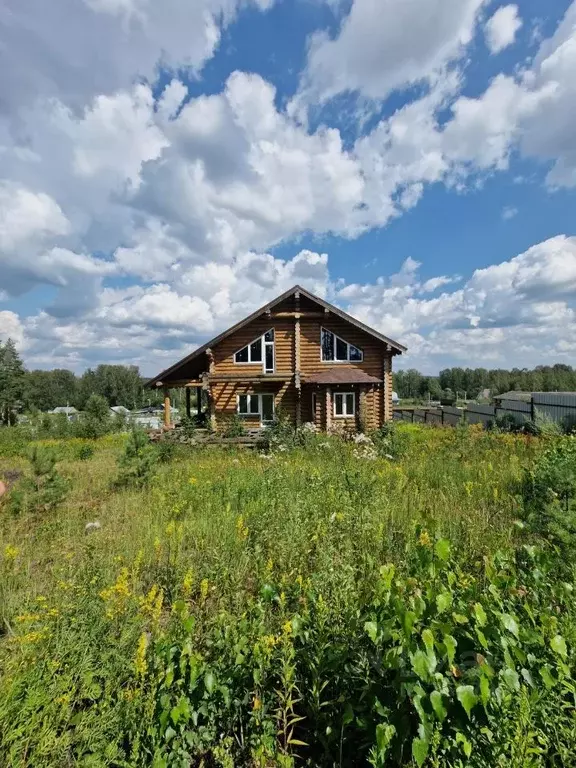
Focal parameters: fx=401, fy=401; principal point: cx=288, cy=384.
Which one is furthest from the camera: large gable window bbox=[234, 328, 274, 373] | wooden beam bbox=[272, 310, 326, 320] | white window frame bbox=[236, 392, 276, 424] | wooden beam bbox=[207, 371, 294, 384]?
large gable window bbox=[234, 328, 274, 373]

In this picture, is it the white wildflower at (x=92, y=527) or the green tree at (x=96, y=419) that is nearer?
the white wildflower at (x=92, y=527)

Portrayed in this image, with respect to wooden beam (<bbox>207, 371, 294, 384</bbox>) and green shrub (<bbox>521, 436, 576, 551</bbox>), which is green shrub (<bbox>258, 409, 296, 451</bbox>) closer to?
wooden beam (<bbox>207, 371, 294, 384</bbox>)

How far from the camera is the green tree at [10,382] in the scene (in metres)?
43.1

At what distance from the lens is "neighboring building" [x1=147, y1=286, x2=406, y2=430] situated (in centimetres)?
1855

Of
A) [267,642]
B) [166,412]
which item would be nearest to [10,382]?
[166,412]

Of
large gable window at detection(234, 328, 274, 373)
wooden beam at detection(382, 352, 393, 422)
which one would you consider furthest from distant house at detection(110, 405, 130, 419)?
wooden beam at detection(382, 352, 393, 422)

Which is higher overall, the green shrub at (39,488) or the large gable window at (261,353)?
the large gable window at (261,353)

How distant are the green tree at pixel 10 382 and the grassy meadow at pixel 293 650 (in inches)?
1773

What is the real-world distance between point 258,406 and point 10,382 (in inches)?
1539

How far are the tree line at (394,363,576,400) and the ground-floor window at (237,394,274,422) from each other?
8881 centimetres

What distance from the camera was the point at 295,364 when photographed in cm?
1892

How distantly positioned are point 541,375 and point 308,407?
110532mm

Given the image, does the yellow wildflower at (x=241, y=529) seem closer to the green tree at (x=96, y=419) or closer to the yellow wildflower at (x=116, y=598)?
the yellow wildflower at (x=116, y=598)

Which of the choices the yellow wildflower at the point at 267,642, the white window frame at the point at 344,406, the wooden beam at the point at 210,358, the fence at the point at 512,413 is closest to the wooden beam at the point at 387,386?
the white window frame at the point at 344,406
